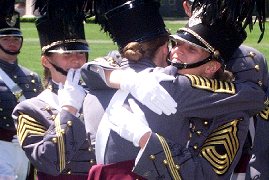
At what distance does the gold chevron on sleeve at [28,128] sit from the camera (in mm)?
3393

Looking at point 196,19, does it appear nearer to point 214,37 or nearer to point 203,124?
point 214,37

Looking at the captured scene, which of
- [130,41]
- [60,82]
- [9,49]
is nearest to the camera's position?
[130,41]

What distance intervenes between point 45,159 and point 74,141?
151 millimetres

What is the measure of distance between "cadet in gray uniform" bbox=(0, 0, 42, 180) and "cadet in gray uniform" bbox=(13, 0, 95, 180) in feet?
3.57

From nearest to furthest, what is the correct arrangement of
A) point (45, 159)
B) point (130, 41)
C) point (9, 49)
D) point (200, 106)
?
1. point (200, 106)
2. point (130, 41)
3. point (45, 159)
4. point (9, 49)

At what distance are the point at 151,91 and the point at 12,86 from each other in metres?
2.80

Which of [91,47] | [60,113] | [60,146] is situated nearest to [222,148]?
[60,146]

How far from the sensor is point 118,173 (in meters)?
2.75

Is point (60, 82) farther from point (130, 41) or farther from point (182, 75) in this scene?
point (182, 75)

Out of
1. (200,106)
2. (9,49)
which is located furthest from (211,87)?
(9,49)

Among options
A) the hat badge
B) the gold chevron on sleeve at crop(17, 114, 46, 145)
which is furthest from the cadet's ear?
the hat badge

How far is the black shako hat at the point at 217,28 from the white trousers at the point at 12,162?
236 centimetres

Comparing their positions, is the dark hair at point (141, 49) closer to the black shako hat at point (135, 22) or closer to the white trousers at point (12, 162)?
the black shako hat at point (135, 22)

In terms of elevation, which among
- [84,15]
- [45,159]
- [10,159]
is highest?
[84,15]
